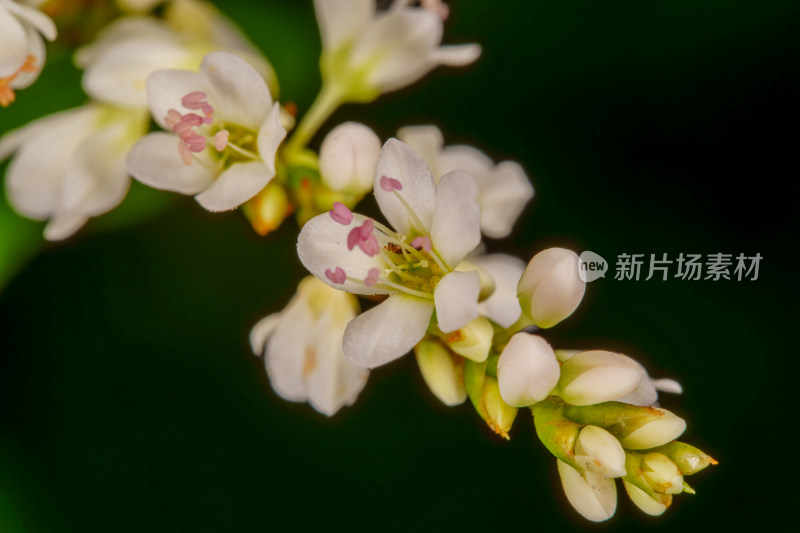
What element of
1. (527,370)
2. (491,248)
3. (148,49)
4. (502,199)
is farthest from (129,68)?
(491,248)

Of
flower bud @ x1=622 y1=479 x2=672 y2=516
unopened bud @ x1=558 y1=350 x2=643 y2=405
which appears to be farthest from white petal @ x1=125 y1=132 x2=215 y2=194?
flower bud @ x1=622 y1=479 x2=672 y2=516

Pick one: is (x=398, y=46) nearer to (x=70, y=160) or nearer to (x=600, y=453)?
(x=70, y=160)

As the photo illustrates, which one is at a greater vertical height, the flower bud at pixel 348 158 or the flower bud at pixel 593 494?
the flower bud at pixel 348 158

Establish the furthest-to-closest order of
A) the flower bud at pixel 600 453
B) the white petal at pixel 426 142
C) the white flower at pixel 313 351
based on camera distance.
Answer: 1. the white petal at pixel 426 142
2. the white flower at pixel 313 351
3. the flower bud at pixel 600 453

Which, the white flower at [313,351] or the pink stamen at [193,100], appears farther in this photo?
the white flower at [313,351]

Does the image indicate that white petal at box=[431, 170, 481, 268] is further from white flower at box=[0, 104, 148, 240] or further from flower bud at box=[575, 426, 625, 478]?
white flower at box=[0, 104, 148, 240]

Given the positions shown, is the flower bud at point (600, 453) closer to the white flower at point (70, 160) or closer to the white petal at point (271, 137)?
the white petal at point (271, 137)

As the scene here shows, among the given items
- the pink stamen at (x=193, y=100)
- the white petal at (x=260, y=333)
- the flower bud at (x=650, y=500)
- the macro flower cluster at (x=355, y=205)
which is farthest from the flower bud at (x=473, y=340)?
the pink stamen at (x=193, y=100)
